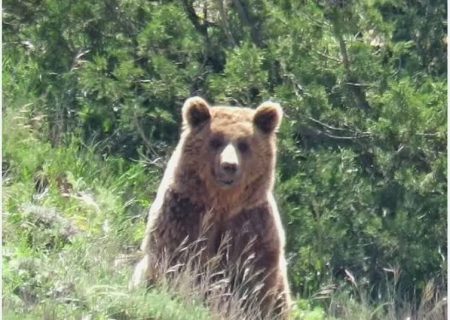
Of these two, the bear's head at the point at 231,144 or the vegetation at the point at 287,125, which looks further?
the vegetation at the point at 287,125

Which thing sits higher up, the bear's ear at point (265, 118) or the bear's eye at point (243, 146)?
the bear's ear at point (265, 118)

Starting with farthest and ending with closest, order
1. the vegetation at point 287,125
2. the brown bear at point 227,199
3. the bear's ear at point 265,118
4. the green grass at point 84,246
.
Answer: the vegetation at point 287,125 → the bear's ear at point 265,118 → the brown bear at point 227,199 → the green grass at point 84,246

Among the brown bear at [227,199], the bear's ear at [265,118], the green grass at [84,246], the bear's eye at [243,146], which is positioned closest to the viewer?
the green grass at [84,246]

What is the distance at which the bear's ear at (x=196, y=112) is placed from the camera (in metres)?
9.15

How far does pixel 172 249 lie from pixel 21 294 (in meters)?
1.15

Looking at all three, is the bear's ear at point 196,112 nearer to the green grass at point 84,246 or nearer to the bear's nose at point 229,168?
the bear's nose at point 229,168

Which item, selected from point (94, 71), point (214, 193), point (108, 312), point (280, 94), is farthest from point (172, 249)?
point (94, 71)

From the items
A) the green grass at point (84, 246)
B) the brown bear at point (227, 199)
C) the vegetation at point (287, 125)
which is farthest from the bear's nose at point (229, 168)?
the vegetation at point (287, 125)

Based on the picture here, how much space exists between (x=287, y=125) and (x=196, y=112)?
6.19 feet

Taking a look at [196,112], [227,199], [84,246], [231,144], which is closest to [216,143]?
[231,144]

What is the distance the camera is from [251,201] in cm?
918

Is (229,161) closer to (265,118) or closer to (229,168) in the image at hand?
(229,168)

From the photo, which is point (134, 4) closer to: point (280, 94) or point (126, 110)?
point (126, 110)

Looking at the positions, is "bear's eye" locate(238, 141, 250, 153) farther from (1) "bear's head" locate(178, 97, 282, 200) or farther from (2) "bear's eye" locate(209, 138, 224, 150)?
(2) "bear's eye" locate(209, 138, 224, 150)
